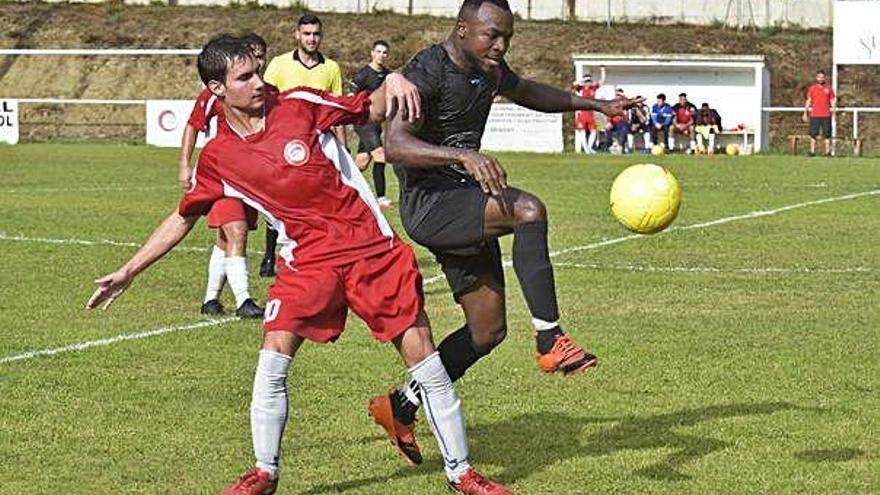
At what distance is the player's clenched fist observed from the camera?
6531 millimetres

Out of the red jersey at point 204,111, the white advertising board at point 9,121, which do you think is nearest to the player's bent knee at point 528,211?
the red jersey at point 204,111

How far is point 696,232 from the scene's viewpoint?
1903cm

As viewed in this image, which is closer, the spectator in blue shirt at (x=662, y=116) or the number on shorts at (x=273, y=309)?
the number on shorts at (x=273, y=309)

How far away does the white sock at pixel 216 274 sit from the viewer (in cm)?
1242

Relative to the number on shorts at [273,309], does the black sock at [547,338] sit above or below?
below

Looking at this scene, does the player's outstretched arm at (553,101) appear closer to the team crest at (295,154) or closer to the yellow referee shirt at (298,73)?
the team crest at (295,154)

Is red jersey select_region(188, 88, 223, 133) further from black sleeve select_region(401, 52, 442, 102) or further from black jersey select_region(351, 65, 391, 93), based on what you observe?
black jersey select_region(351, 65, 391, 93)

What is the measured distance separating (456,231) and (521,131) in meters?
35.9

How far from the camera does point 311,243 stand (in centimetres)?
663

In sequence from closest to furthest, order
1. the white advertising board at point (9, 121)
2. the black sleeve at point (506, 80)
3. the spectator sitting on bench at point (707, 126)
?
the black sleeve at point (506, 80)
the white advertising board at point (9, 121)
the spectator sitting on bench at point (707, 126)

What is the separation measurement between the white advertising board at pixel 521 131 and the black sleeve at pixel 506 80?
34.4 meters

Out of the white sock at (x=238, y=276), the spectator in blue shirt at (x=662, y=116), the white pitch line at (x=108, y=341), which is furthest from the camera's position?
the spectator in blue shirt at (x=662, y=116)

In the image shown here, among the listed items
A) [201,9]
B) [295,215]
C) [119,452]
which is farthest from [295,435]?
[201,9]

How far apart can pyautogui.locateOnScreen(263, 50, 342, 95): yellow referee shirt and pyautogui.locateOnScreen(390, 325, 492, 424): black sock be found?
721cm
